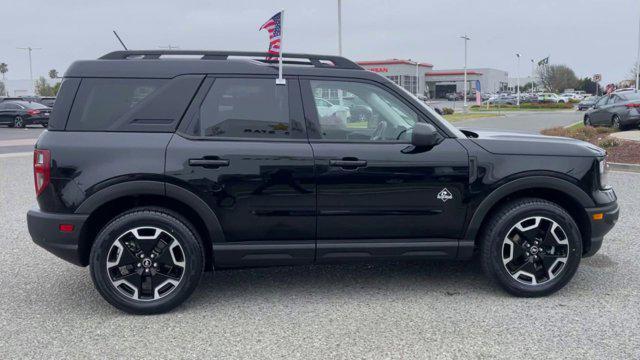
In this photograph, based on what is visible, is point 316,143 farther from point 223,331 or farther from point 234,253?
point 223,331

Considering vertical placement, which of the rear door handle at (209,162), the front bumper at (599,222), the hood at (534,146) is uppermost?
the hood at (534,146)

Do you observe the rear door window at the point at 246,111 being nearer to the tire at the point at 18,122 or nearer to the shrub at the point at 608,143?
the shrub at the point at 608,143

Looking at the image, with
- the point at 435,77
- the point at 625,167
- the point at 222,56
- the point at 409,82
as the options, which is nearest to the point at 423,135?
the point at 222,56

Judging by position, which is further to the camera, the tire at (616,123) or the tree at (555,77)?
the tree at (555,77)

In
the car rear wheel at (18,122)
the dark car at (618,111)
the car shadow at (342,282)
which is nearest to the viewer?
the car shadow at (342,282)

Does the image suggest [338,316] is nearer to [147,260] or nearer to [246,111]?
[147,260]

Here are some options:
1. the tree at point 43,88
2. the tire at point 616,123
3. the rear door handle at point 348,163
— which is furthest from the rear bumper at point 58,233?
the tree at point 43,88

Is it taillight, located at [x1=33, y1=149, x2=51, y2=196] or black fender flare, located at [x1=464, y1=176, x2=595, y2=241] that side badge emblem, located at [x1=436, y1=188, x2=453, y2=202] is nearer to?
black fender flare, located at [x1=464, y1=176, x2=595, y2=241]

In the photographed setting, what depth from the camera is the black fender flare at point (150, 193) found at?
4.05 m

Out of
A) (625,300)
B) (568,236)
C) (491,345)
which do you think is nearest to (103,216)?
(491,345)

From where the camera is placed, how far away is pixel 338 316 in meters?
4.17

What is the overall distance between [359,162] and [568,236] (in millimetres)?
1720

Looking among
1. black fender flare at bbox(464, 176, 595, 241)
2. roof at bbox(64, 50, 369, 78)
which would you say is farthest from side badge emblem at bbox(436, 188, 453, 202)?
roof at bbox(64, 50, 369, 78)

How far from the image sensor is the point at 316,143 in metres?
A: 4.26
